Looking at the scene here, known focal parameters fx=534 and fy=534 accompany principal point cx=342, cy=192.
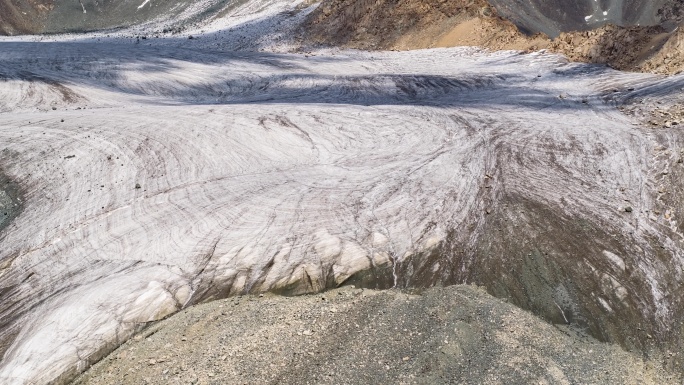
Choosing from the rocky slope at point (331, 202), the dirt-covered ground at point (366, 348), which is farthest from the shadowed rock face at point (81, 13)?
the dirt-covered ground at point (366, 348)

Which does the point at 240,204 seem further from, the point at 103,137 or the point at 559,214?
the point at 559,214

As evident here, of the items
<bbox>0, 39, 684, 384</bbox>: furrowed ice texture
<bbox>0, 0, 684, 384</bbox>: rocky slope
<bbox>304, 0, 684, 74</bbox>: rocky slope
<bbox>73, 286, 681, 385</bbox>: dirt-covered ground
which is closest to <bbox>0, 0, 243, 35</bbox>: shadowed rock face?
<bbox>304, 0, 684, 74</bbox>: rocky slope

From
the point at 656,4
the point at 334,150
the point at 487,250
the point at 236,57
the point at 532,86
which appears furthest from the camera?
the point at 656,4

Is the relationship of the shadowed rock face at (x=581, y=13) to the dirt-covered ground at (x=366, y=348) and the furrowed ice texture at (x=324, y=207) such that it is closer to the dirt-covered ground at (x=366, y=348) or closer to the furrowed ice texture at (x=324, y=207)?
the furrowed ice texture at (x=324, y=207)

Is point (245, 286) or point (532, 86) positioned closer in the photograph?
point (245, 286)

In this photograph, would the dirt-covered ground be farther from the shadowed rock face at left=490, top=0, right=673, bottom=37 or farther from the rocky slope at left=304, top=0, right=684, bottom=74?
the shadowed rock face at left=490, top=0, right=673, bottom=37

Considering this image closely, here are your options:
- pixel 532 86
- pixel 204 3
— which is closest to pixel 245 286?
pixel 532 86

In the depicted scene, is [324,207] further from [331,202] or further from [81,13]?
[81,13]
